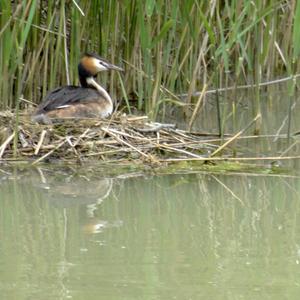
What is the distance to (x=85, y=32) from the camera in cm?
709

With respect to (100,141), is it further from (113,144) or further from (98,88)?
(98,88)

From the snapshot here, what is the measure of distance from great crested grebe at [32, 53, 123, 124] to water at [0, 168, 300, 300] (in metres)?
0.83

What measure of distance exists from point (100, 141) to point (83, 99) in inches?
27.4

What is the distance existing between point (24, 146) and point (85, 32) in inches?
60.6

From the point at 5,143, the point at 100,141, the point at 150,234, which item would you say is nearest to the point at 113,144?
the point at 100,141

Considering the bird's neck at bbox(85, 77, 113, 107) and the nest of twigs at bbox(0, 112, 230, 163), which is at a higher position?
the bird's neck at bbox(85, 77, 113, 107)

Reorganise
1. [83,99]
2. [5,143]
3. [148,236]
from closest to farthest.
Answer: [148,236], [5,143], [83,99]

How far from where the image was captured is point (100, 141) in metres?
5.89

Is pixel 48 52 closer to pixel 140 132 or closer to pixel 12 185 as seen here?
pixel 140 132

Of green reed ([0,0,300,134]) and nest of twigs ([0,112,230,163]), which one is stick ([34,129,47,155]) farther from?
green reed ([0,0,300,134])

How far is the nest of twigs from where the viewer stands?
18.9 ft

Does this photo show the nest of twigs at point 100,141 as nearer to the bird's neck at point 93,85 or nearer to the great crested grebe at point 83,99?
the great crested grebe at point 83,99

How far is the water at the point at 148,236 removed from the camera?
3480 millimetres

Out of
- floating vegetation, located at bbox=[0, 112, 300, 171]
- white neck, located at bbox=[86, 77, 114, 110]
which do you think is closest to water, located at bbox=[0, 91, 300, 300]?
floating vegetation, located at bbox=[0, 112, 300, 171]
